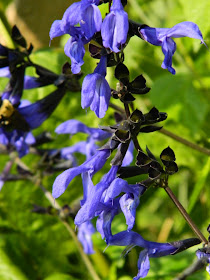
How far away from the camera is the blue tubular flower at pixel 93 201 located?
2.22 feet

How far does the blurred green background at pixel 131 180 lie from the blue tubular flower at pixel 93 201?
0.53 m

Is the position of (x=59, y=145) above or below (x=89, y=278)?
above

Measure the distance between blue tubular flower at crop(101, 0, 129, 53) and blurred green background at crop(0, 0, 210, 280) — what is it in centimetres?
60

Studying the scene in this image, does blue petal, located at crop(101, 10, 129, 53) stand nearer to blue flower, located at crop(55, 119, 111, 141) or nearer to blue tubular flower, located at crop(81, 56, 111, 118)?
blue tubular flower, located at crop(81, 56, 111, 118)

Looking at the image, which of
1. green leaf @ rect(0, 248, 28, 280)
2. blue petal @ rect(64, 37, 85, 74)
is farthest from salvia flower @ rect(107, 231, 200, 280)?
green leaf @ rect(0, 248, 28, 280)

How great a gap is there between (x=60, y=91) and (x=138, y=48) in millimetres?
698

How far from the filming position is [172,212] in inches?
63.5

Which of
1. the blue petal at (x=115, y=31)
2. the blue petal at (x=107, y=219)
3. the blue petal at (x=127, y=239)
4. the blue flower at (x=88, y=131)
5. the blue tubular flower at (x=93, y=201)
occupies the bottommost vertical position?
the blue flower at (x=88, y=131)

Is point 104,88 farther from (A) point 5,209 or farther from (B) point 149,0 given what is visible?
(B) point 149,0

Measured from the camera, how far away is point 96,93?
694 millimetres

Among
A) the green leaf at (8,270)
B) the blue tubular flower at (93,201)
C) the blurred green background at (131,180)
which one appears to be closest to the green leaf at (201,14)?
the blurred green background at (131,180)

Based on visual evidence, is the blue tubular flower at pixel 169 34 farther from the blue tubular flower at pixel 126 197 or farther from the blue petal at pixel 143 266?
the blue petal at pixel 143 266

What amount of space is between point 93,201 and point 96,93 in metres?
0.15

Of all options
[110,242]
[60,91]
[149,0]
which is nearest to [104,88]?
[110,242]
